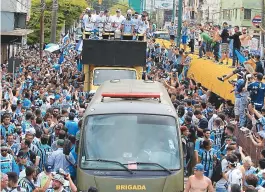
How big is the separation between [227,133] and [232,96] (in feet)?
24.3

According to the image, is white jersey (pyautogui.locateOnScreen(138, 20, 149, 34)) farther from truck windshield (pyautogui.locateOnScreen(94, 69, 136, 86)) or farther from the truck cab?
the truck cab

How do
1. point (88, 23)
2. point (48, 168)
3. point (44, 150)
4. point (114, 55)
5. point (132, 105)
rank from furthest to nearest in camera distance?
point (88, 23) → point (114, 55) → point (44, 150) → point (132, 105) → point (48, 168)

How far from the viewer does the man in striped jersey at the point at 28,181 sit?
10164mm

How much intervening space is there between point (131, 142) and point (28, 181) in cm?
183

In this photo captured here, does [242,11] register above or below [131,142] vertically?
above

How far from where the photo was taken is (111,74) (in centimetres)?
2245

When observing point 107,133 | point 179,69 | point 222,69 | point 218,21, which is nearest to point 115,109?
point 107,133

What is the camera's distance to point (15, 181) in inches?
376

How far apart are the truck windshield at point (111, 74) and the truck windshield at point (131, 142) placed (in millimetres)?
11217

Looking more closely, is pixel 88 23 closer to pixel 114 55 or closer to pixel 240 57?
pixel 114 55

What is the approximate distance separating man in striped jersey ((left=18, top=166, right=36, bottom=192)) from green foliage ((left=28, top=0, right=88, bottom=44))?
170ft

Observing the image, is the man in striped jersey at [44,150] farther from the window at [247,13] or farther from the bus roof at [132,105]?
the window at [247,13]

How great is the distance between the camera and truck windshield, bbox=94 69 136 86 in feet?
73.3

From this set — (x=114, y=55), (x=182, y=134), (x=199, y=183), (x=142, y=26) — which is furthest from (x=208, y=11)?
(x=199, y=183)
